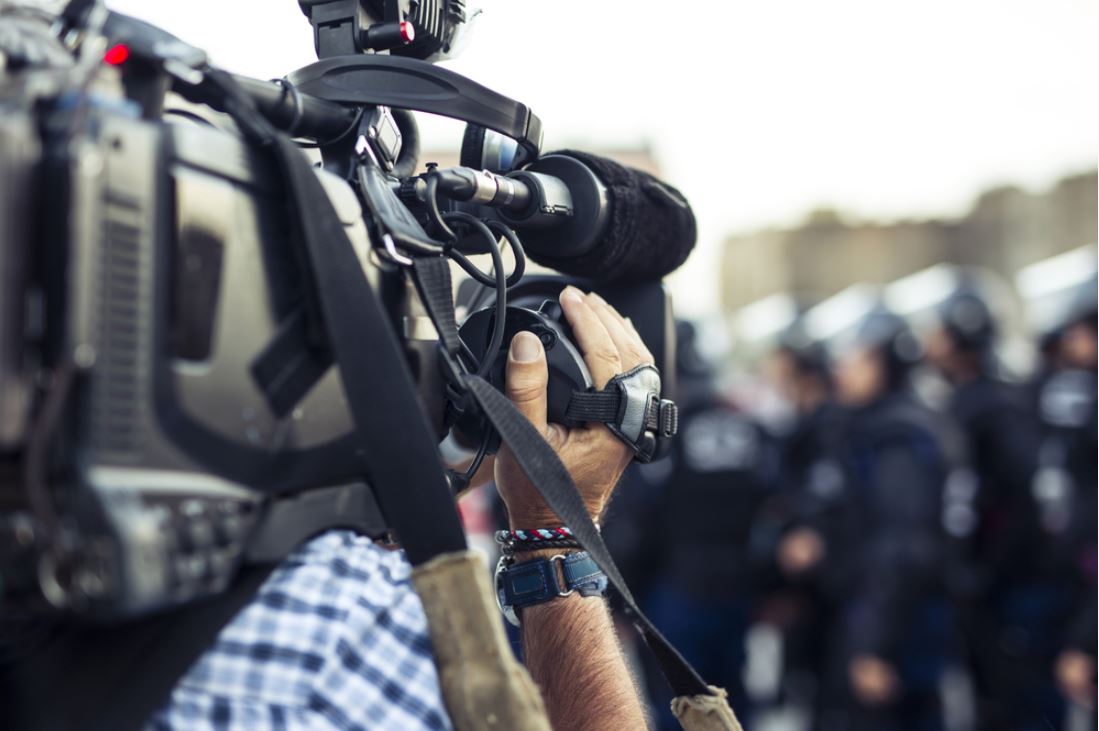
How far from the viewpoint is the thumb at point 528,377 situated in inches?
50.2

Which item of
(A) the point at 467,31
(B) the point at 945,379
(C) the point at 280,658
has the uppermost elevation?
(A) the point at 467,31

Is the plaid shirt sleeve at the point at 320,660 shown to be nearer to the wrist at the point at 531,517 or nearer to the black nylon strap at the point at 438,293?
the black nylon strap at the point at 438,293

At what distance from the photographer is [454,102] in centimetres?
128

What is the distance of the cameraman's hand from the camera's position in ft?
4.22

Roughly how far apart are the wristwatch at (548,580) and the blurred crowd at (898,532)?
327 cm

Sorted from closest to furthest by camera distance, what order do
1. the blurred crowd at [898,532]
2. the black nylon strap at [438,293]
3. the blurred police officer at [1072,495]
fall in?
the black nylon strap at [438,293], the blurred police officer at [1072,495], the blurred crowd at [898,532]

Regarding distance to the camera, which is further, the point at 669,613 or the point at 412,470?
the point at 669,613

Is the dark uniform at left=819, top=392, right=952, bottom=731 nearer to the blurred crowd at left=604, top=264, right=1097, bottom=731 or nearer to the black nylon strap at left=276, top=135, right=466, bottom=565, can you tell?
the blurred crowd at left=604, top=264, right=1097, bottom=731

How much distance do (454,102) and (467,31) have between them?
0.26 metres

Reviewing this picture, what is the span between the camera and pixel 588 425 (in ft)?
4.45

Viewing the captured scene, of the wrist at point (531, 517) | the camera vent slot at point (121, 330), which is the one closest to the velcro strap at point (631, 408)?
the wrist at point (531, 517)

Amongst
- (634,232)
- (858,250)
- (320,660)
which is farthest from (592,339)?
(858,250)

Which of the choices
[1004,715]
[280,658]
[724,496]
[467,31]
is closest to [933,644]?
[1004,715]

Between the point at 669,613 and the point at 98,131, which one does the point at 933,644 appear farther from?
the point at 98,131
